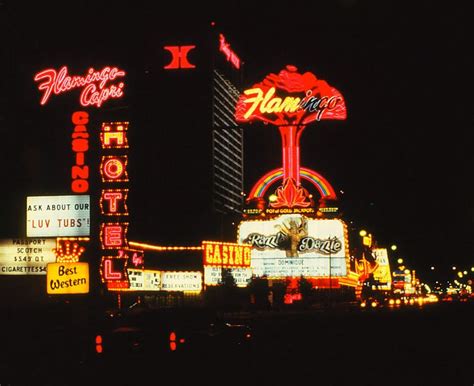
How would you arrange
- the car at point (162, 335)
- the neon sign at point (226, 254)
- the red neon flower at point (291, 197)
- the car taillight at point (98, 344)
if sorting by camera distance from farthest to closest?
the red neon flower at point (291, 197)
the neon sign at point (226, 254)
the car at point (162, 335)
the car taillight at point (98, 344)

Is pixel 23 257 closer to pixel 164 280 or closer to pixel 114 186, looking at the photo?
pixel 114 186

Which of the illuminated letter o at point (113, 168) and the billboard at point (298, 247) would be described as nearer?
the illuminated letter o at point (113, 168)

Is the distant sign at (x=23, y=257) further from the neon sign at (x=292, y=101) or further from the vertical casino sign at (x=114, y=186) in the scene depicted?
the neon sign at (x=292, y=101)

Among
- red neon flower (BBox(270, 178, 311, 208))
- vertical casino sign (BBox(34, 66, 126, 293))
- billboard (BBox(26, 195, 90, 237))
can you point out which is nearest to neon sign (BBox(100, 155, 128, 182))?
vertical casino sign (BBox(34, 66, 126, 293))

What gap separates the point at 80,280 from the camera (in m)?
24.3

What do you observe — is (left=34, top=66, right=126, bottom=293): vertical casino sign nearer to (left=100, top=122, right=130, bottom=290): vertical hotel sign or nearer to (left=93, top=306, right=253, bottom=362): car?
(left=100, top=122, right=130, bottom=290): vertical hotel sign

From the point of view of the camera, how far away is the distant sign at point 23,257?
121 feet

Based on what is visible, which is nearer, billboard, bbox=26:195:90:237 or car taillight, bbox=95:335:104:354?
car taillight, bbox=95:335:104:354

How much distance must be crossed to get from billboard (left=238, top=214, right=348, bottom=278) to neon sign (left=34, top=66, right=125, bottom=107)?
142 ft

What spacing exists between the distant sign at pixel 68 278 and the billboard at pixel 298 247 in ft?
196

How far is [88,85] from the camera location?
140 ft

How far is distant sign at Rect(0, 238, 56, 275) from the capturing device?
36969 millimetres

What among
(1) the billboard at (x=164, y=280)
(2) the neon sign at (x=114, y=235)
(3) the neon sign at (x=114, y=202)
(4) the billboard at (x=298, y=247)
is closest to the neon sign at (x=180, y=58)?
(4) the billboard at (x=298, y=247)

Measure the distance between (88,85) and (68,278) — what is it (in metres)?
19.9
